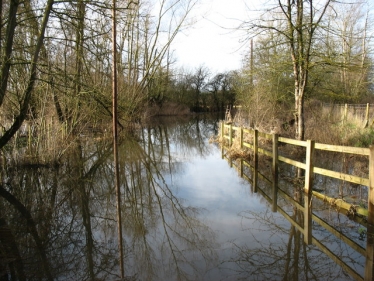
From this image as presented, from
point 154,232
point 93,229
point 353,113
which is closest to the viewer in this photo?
point 154,232

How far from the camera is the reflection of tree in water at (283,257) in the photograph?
12.8 ft

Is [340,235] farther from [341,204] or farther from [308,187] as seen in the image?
[308,187]

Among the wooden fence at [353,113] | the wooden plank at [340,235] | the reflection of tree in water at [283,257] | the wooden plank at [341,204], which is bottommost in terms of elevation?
the reflection of tree in water at [283,257]

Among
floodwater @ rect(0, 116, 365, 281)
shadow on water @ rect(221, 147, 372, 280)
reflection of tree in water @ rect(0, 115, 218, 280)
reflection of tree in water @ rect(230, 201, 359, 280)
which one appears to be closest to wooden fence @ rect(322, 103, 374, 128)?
floodwater @ rect(0, 116, 365, 281)

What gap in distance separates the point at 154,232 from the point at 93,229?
42.9 inches

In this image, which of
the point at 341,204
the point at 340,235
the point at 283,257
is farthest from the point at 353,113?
the point at 283,257

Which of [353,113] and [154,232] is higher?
[353,113]

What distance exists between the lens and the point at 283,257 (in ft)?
14.3

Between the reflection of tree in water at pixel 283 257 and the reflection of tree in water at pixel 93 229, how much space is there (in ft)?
1.95

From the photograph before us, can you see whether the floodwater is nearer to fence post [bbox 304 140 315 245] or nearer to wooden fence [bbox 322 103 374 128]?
fence post [bbox 304 140 315 245]

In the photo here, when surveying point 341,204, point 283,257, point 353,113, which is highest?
point 353,113

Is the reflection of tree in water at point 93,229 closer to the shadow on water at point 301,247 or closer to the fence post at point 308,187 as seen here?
the shadow on water at point 301,247

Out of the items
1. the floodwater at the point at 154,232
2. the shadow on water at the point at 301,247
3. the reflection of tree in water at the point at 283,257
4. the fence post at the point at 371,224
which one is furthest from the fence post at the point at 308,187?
the fence post at the point at 371,224

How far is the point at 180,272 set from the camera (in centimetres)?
396
